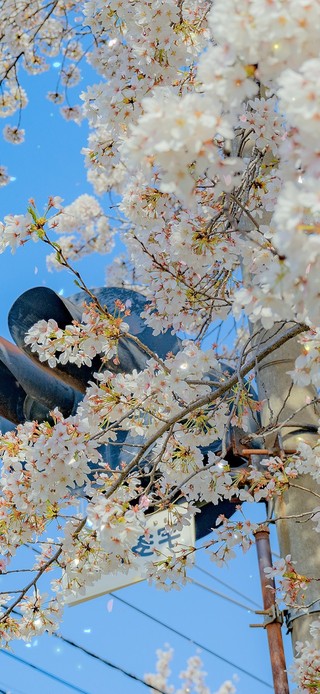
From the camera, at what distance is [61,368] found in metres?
2.82

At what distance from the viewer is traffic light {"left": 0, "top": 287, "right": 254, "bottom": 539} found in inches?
104

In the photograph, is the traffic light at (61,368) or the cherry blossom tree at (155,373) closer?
the cherry blossom tree at (155,373)

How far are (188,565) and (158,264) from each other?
0.85 m

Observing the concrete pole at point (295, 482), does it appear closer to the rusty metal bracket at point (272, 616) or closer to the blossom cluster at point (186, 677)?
the rusty metal bracket at point (272, 616)

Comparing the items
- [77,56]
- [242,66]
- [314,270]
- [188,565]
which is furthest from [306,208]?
[77,56]

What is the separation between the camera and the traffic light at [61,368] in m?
2.64

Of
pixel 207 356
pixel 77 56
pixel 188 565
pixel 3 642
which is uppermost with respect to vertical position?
pixel 77 56

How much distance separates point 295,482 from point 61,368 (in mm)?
1053

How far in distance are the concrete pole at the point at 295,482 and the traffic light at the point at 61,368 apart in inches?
10.1

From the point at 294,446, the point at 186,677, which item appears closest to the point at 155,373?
the point at 294,446

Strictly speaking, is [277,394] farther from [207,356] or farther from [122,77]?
[122,77]

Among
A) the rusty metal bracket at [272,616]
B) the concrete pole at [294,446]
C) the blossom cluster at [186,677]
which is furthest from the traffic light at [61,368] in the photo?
the blossom cluster at [186,677]

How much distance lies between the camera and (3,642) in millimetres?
2111

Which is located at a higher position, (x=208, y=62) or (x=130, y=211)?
(x=130, y=211)
